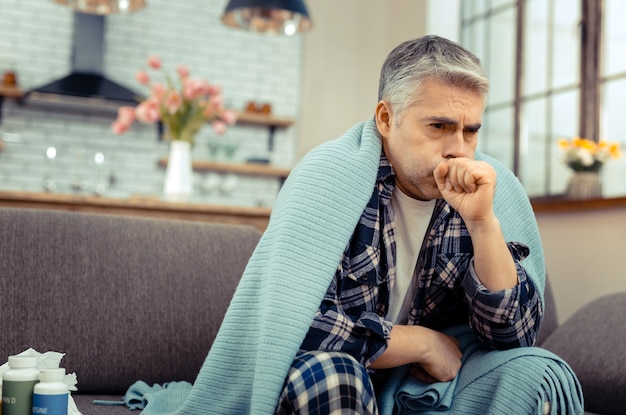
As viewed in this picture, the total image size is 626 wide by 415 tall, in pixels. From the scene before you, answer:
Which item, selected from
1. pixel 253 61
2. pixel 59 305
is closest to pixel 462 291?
pixel 59 305

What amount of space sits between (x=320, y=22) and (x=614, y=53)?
296cm

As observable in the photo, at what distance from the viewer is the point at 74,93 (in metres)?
5.95

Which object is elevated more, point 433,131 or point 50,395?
point 433,131

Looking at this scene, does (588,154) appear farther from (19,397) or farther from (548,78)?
(19,397)

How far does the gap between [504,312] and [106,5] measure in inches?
120

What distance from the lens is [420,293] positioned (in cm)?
169

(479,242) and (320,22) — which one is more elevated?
(320,22)

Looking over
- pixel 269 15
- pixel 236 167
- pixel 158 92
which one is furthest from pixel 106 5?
pixel 236 167

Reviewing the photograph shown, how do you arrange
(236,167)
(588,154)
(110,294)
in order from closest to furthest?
1. (110,294)
2. (588,154)
3. (236,167)

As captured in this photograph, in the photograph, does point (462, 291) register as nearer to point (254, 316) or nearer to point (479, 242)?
point (479, 242)

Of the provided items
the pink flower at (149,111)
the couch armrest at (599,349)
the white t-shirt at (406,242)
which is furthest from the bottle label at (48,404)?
the pink flower at (149,111)

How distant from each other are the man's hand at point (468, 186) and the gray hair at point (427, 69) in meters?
0.15

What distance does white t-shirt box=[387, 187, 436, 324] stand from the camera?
1.69 metres

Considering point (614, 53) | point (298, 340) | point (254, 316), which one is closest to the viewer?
point (298, 340)
